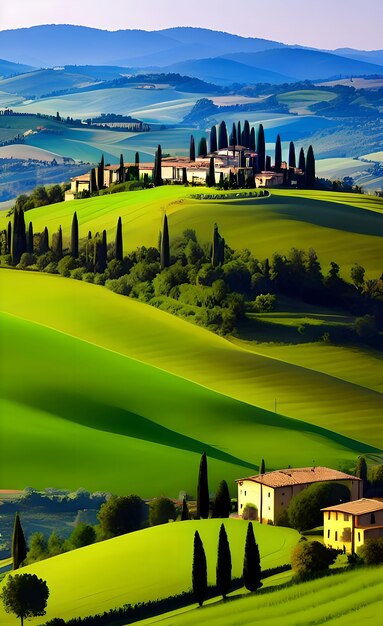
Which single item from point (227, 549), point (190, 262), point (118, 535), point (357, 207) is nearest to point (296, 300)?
point (190, 262)

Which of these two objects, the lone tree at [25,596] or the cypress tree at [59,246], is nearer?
the lone tree at [25,596]

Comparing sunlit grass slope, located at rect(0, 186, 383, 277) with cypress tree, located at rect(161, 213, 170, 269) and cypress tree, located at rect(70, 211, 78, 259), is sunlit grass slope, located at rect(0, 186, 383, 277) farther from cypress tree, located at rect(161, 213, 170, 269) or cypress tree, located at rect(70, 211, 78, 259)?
cypress tree, located at rect(161, 213, 170, 269)

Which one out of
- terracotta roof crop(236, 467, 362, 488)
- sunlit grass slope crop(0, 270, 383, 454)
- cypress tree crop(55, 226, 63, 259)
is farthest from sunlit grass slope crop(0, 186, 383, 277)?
terracotta roof crop(236, 467, 362, 488)

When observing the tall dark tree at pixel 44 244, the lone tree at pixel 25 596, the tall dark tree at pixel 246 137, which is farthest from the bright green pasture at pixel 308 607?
the tall dark tree at pixel 246 137

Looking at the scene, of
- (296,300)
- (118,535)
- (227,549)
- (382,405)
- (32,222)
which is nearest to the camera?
(227,549)

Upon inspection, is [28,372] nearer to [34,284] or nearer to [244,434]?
[244,434]

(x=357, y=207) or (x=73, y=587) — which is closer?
(x=73, y=587)

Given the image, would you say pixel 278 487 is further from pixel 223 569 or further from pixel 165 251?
pixel 165 251

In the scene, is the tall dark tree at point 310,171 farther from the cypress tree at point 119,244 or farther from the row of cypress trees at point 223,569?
the row of cypress trees at point 223,569
